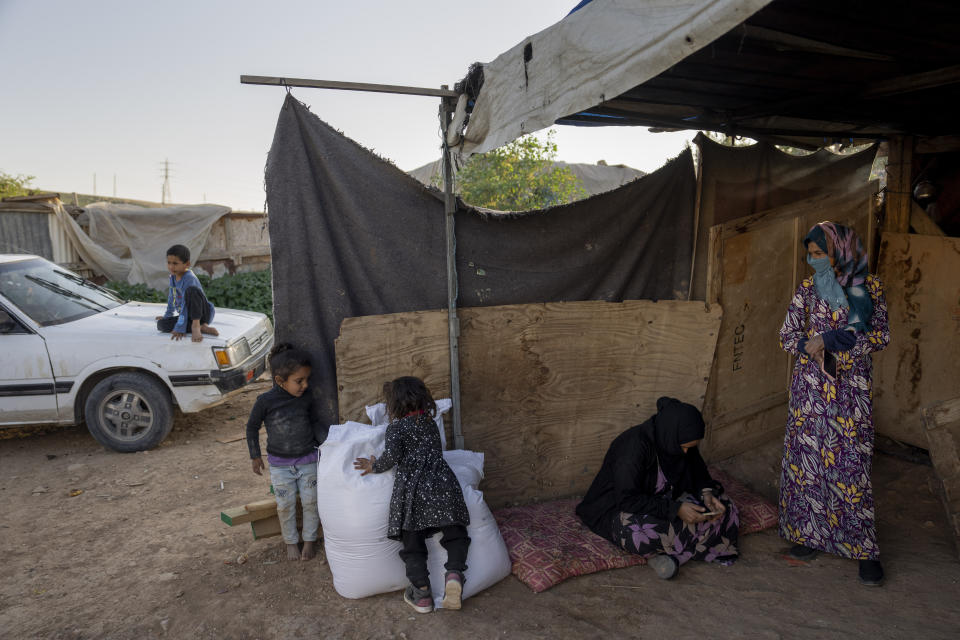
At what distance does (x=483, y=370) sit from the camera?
12.5 feet

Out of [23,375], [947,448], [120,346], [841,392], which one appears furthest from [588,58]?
[23,375]

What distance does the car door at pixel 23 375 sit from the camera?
17.9 feet

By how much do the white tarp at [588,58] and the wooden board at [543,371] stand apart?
1.18 metres

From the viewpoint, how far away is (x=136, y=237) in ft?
38.8

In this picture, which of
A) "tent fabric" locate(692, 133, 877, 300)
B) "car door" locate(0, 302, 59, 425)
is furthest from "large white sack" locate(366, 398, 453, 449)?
"car door" locate(0, 302, 59, 425)

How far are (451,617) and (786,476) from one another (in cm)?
220

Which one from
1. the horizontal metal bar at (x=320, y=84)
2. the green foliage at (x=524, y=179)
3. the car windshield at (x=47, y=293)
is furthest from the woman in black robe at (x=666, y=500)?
the green foliage at (x=524, y=179)

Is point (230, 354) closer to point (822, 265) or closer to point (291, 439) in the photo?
point (291, 439)

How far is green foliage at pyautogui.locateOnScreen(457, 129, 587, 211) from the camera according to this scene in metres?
11.0

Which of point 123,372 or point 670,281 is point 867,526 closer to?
point 670,281

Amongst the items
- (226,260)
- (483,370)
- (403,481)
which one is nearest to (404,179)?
(483,370)

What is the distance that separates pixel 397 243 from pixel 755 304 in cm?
276

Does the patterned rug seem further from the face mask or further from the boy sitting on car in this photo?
the boy sitting on car

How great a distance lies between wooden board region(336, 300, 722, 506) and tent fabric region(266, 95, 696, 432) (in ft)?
0.40
